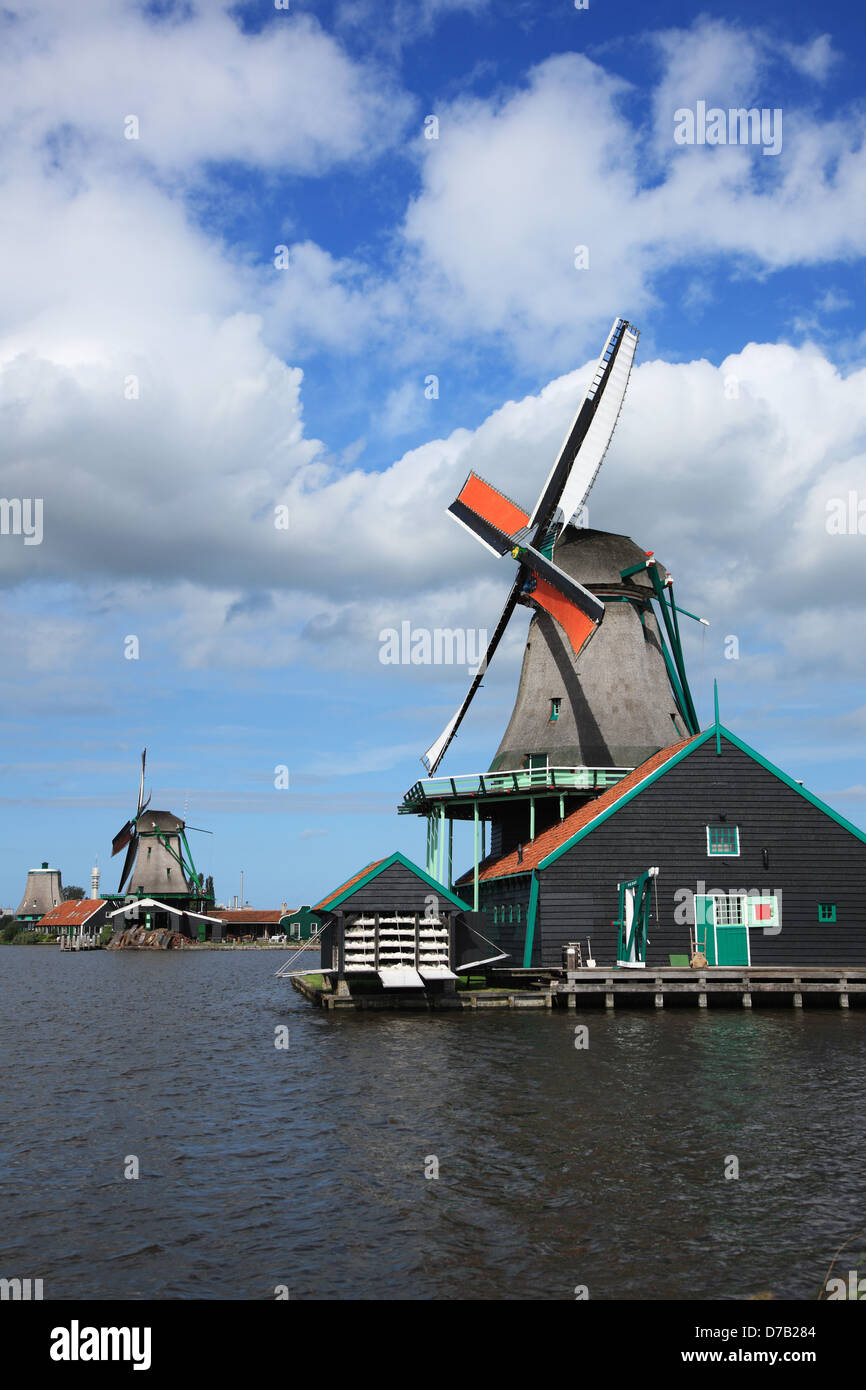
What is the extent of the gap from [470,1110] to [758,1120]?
13.6 feet

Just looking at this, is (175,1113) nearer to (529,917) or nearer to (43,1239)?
(43,1239)

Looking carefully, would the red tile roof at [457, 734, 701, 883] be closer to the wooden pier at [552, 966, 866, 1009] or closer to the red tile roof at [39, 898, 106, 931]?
the wooden pier at [552, 966, 866, 1009]

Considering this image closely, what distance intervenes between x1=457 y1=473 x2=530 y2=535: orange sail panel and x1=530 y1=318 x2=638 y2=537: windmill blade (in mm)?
651

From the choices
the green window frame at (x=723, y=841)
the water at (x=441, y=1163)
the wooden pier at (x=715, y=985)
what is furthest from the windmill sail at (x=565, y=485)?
the water at (x=441, y=1163)

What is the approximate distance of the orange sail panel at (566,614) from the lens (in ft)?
129

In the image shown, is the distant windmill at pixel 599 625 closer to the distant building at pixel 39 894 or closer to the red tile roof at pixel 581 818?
the red tile roof at pixel 581 818

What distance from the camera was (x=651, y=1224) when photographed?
11.3 meters

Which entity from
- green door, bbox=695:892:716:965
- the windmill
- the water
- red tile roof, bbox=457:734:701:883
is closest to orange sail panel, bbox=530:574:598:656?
red tile roof, bbox=457:734:701:883

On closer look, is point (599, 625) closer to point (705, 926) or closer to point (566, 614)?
point (566, 614)

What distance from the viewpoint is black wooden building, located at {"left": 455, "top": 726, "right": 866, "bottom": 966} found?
33.0 metres

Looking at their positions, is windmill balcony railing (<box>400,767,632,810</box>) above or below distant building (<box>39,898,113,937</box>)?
above

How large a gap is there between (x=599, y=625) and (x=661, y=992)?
1548 centimetres

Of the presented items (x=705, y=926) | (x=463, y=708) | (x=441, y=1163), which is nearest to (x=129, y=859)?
(x=463, y=708)
